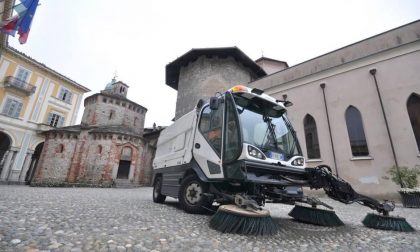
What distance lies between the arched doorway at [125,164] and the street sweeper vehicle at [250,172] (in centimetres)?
1981

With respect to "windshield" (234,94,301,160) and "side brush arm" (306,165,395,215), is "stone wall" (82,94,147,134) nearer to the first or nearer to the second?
"windshield" (234,94,301,160)

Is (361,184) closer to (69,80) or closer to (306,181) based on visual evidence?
(306,181)

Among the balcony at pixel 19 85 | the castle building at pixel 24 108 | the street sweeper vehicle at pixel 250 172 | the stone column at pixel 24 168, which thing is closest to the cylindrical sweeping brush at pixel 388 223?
the street sweeper vehicle at pixel 250 172

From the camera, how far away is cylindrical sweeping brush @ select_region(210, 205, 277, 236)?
2.72m

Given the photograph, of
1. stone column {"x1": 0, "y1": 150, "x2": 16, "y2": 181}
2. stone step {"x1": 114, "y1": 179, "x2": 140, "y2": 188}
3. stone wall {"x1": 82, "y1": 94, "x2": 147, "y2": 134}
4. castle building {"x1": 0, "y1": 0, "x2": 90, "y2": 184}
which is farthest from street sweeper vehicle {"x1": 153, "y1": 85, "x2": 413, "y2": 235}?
castle building {"x1": 0, "y1": 0, "x2": 90, "y2": 184}

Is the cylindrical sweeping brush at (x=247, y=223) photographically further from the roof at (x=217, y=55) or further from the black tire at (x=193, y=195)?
the roof at (x=217, y=55)

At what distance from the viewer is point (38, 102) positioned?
25.6 m

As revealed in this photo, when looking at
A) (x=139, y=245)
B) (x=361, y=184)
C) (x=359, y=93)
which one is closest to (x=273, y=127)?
(x=139, y=245)

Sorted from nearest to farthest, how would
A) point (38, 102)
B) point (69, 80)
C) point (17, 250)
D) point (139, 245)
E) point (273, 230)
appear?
point (17, 250) → point (139, 245) → point (273, 230) → point (38, 102) → point (69, 80)

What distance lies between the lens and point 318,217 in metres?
3.87

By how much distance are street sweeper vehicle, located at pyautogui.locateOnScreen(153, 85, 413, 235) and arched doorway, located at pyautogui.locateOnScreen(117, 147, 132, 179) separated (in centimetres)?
1981

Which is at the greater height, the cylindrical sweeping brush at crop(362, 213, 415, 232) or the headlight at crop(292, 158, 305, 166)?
the headlight at crop(292, 158, 305, 166)

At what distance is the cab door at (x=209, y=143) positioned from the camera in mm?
3877

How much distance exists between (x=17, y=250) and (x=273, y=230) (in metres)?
2.95
